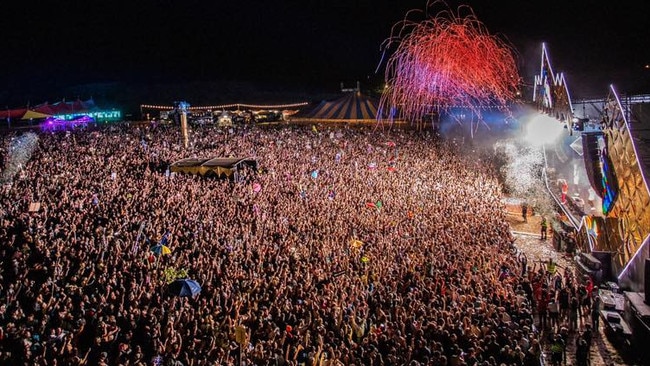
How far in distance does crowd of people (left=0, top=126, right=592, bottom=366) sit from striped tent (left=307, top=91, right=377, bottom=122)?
10784 millimetres

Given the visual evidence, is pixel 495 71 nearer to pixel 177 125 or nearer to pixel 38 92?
pixel 177 125

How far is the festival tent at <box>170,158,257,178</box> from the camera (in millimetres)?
16516

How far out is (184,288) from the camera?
7.86 m

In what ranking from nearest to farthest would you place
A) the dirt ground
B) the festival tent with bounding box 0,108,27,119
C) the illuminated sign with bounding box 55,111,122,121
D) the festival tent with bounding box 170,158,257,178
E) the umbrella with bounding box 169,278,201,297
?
the umbrella with bounding box 169,278,201,297 < the dirt ground < the festival tent with bounding box 170,158,257,178 < the festival tent with bounding box 0,108,27,119 < the illuminated sign with bounding box 55,111,122,121

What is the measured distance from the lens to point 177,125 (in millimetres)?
28469

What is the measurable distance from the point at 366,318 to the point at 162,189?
9.81m

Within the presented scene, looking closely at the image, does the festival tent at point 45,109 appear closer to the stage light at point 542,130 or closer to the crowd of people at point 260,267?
the crowd of people at point 260,267

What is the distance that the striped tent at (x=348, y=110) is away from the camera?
2945cm

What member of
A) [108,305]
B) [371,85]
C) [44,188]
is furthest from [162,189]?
[371,85]

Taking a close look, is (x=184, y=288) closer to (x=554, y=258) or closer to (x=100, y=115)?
Result: (x=554, y=258)

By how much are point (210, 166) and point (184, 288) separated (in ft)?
30.5

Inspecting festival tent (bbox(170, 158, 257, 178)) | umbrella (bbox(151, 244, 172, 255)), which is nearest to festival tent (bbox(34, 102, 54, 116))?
festival tent (bbox(170, 158, 257, 178))

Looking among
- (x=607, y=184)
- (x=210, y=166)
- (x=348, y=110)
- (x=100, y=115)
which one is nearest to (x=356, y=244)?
(x=607, y=184)

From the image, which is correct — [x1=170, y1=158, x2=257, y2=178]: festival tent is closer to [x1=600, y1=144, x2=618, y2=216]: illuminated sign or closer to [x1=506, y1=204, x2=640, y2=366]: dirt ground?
[x1=506, y1=204, x2=640, y2=366]: dirt ground
